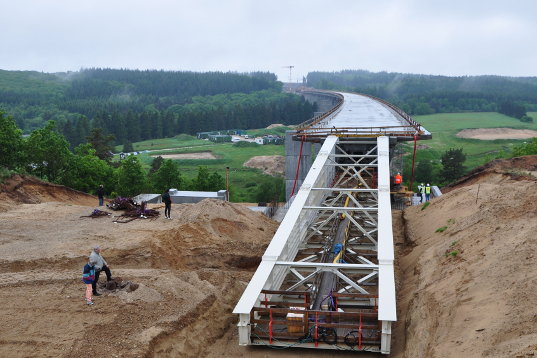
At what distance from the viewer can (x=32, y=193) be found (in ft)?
95.5

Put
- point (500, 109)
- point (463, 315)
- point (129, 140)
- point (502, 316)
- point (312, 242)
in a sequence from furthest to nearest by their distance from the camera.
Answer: point (500, 109)
point (129, 140)
point (312, 242)
point (463, 315)
point (502, 316)

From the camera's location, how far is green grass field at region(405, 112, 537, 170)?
80562 mm

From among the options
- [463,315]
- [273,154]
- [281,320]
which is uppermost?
[463,315]

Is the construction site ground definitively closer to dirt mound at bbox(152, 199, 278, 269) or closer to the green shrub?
dirt mound at bbox(152, 199, 278, 269)

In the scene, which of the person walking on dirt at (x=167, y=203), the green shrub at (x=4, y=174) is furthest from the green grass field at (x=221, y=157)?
the person walking on dirt at (x=167, y=203)

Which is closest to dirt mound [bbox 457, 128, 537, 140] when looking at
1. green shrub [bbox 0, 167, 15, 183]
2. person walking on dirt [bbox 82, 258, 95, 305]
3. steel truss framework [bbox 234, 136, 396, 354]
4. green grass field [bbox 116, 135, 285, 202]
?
green grass field [bbox 116, 135, 285, 202]

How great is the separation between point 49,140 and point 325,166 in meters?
25.7

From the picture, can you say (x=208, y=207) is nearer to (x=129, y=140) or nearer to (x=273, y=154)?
(x=273, y=154)

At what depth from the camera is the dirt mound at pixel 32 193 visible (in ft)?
87.4

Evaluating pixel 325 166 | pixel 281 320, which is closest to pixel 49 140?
pixel 325 166

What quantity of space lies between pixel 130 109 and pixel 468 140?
88825mm

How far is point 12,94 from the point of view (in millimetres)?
165125

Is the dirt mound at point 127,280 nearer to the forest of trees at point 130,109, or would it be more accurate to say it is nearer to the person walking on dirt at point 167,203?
the person walking on dirt at point 167,203

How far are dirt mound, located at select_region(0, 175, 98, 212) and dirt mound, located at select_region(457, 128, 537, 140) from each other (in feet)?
289
